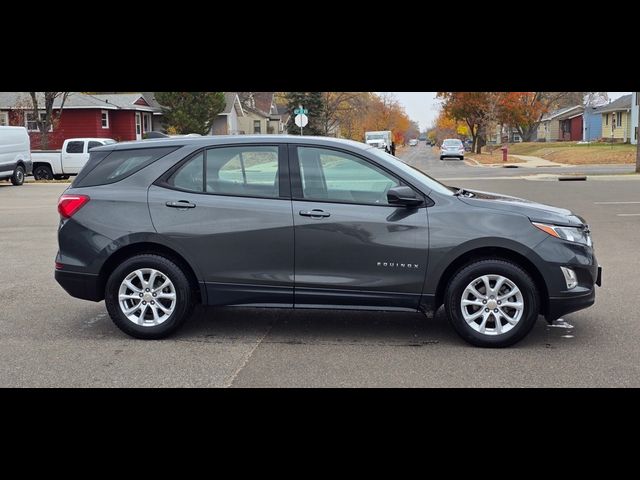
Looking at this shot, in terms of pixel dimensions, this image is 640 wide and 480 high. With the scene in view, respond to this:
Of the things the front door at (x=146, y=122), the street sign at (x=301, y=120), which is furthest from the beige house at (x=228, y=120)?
the street sign at (x=301, y=120)

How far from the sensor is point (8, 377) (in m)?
5.44

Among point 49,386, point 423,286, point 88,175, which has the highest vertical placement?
point 88,175

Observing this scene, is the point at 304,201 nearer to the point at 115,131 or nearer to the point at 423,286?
the point at 423,286

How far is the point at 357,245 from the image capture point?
6.19 meters

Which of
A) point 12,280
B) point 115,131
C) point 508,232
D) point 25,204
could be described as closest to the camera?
point 508,232

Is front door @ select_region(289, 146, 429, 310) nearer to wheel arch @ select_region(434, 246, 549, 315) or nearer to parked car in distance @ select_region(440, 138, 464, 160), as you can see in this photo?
wheel arch @ select_region(434, 246, 549, 315)

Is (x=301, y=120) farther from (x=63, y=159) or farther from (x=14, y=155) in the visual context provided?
(x=14, y=155)

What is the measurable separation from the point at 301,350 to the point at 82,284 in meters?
2.04

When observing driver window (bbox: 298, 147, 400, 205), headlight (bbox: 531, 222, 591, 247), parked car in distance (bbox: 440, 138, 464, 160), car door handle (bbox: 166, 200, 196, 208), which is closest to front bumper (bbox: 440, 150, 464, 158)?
parked car in distance (bbox: 440, 138, 464, 160)

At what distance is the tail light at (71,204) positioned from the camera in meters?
6.53

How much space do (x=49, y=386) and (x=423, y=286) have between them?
3.03 m

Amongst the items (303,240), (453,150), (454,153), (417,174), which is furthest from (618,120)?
(303,240)

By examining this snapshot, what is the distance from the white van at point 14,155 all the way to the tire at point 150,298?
2257 centimetres
